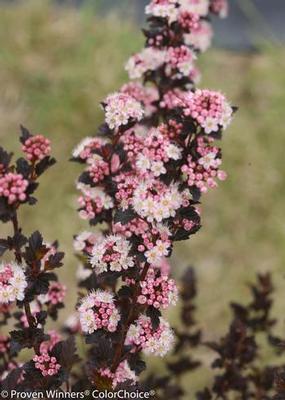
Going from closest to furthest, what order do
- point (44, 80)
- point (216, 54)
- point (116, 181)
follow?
point (116, 181) < point (44, 80) < point (216, 54)

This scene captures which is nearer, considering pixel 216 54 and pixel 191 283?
pixel 191 283

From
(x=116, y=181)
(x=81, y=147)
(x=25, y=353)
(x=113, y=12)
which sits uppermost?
(x=113, y=12)

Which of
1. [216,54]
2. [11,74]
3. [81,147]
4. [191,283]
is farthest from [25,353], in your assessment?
[216,54]

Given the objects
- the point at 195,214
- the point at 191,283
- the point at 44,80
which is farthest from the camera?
the point at 44,80

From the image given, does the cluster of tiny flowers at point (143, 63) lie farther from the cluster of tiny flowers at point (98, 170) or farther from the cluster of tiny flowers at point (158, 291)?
the cluster of tiny flowers at point (158, 291)

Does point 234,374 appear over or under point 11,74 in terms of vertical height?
under

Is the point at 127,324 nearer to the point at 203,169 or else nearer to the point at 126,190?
the point at 126,190

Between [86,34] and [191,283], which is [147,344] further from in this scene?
[86,34]

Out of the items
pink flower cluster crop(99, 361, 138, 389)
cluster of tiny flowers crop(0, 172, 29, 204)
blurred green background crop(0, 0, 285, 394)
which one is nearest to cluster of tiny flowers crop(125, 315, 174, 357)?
pink flower cluster crop(99, 361, 138, 389)
